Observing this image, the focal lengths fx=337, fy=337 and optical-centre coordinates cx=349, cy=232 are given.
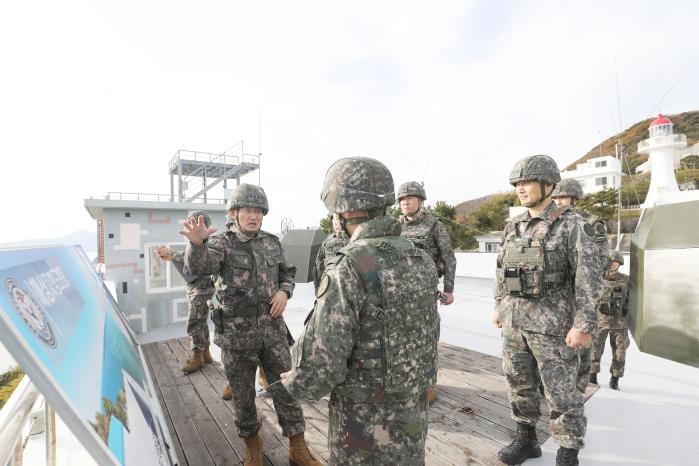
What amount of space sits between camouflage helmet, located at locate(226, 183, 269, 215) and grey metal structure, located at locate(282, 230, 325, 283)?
6126 millimetres

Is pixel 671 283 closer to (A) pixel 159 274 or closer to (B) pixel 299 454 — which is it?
(B) pixel 299 454

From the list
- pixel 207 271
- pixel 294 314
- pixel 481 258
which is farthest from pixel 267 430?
pixel 481 258

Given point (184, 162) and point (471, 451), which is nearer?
point (471, 451)

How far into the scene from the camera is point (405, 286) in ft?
5.77

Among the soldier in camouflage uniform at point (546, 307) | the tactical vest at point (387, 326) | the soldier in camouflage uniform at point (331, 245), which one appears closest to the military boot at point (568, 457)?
the soldier in camouflage uniform at point (546, 307)

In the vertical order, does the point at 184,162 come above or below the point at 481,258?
above

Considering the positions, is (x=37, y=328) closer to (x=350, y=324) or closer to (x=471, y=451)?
(x=350, y=324)

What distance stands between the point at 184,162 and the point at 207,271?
64.5 ft

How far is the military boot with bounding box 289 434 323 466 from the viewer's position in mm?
2844

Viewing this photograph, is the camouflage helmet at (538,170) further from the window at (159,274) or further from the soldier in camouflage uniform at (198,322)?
the window at (159,274)

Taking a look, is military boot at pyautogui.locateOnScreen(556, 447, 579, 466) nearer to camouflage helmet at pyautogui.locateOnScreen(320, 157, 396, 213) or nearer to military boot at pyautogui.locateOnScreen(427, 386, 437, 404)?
military boot at pyautogui.locateOnScreen(427, 386, 437, 404)

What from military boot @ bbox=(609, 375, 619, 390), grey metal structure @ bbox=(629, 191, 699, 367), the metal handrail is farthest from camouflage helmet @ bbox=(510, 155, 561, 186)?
the metal handrail

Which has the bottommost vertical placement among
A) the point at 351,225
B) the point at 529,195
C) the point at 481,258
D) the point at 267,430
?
the point at 267,430

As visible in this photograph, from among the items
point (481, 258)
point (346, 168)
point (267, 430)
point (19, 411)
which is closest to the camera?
point (19, 411)
